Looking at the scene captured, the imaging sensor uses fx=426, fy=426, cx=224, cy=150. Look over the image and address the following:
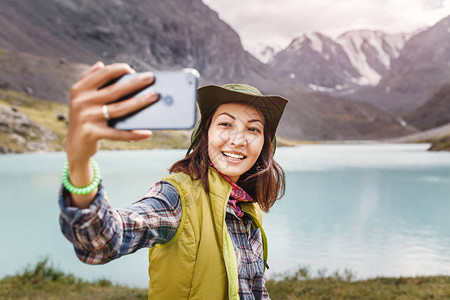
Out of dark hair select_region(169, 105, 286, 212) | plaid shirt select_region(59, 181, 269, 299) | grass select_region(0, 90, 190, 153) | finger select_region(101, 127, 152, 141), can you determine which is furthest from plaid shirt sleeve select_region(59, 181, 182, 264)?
grass select_region(0, 90, 190, 153)

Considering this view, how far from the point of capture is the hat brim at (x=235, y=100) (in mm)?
2301

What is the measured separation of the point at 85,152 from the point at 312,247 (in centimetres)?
1783

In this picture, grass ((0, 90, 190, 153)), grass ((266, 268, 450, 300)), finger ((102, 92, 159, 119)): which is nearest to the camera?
finger ((102, 92, 159, 119))

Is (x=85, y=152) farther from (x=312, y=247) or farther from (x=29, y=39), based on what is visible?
(x=29, y=39)

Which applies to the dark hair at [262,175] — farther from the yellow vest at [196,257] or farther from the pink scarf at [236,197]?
the yellow vest at [196,257]

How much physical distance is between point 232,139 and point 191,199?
0.49 meters

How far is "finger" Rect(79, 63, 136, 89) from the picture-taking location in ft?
4.00

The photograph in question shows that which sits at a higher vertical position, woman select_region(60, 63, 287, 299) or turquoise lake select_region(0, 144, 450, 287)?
woman select_region(60, 63, 287, 299)

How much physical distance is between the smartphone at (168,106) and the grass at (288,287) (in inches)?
280

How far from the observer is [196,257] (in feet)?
6.66

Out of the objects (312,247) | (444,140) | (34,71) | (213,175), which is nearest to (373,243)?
(312,247)

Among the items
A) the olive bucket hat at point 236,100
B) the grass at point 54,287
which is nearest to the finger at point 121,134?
the olive bucket hat at point 236,100

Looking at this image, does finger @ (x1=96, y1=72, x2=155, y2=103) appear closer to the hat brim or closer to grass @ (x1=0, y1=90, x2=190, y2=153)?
the hat brim

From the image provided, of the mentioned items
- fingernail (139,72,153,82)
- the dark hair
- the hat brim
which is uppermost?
the hat brim
